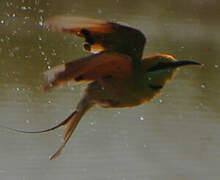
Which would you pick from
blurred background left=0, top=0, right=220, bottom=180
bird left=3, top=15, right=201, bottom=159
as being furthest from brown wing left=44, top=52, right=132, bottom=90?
blurred background left=0, top=0, right=220, bottom=180

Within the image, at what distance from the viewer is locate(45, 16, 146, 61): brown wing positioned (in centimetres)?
122

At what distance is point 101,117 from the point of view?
247cm

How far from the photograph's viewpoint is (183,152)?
7.31 feet

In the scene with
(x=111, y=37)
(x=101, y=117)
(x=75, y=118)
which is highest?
(x=111, y=37)

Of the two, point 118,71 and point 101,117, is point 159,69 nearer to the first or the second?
point 118,71

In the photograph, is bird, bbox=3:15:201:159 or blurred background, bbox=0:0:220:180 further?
blurred background, bbox=0:0:220:180

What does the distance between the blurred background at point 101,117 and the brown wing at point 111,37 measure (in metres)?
0.72

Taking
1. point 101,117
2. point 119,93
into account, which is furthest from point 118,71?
point 101,117

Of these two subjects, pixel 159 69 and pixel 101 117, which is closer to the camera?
pixel 159 69

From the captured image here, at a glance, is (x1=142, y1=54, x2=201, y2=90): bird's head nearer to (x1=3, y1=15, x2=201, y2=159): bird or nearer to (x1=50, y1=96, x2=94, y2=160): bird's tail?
(x1=3, y1=15, x2=201, y2=159): bird

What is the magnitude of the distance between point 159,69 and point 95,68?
4.8 inches

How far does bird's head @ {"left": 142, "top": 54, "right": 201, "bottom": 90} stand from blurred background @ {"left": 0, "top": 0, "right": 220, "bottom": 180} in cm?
72

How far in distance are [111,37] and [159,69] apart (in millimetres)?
109

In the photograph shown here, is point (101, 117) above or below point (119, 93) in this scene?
below
